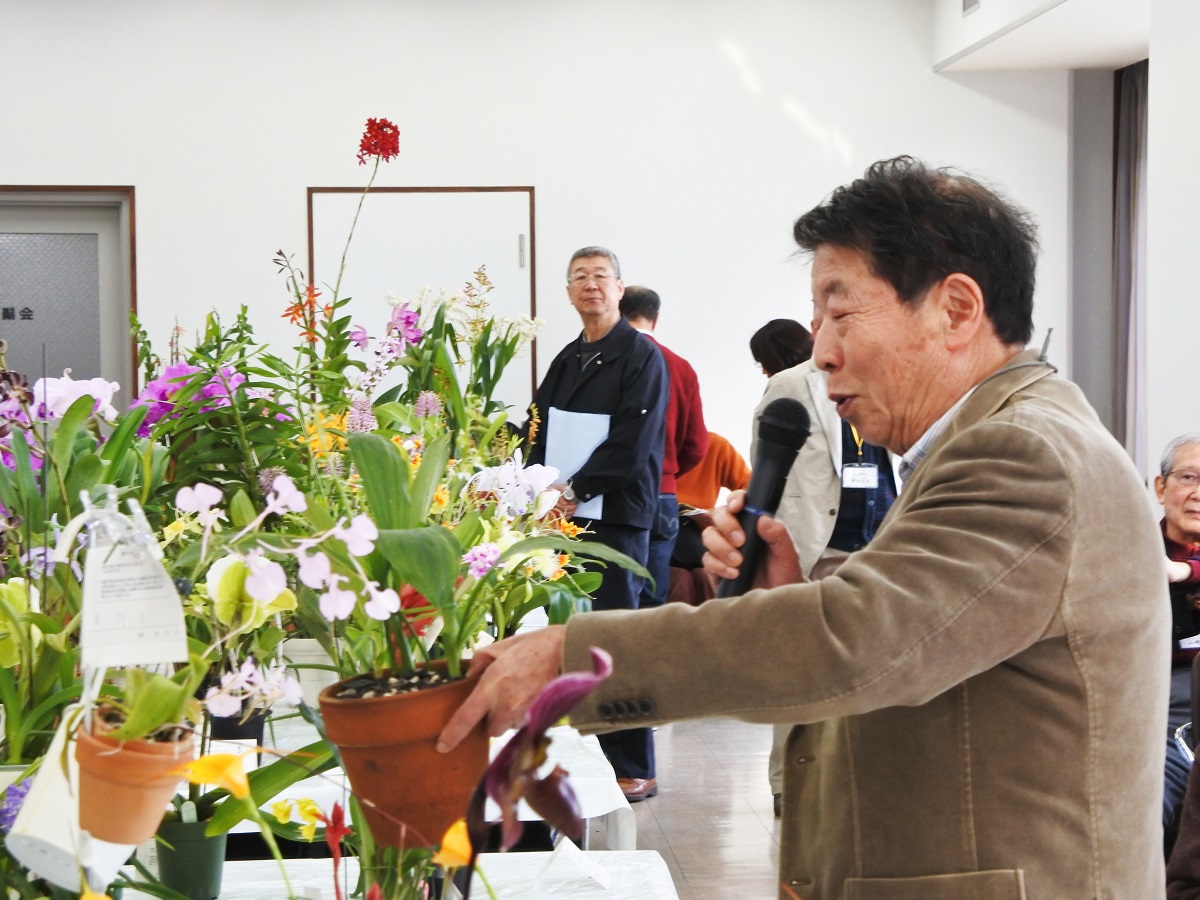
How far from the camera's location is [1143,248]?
604 cm

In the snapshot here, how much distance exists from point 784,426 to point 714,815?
267cm

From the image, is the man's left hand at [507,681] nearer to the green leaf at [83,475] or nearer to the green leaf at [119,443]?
the green leaf at [83,475]

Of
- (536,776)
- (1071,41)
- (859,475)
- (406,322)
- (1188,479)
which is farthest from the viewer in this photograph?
(1071,41)

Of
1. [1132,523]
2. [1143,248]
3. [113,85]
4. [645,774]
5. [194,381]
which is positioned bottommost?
[645,774]

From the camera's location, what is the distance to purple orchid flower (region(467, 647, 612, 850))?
0.56 meters

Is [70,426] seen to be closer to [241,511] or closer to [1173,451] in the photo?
[241,511]

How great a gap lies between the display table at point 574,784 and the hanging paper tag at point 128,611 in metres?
0.95

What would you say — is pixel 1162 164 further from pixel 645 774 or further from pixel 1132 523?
pixel 1132 523

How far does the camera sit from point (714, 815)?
12.6 ft

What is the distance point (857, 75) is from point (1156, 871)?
18.1ft

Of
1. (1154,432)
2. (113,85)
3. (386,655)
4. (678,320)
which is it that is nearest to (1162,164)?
(1154,432)

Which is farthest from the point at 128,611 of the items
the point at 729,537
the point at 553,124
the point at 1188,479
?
the point at 553,124

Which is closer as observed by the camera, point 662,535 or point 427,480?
point 427,480

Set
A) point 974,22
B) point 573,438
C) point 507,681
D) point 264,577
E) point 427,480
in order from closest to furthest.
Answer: point 264,577 → point 507,681 → point 427,480 → point 573,438 → point 974,22
